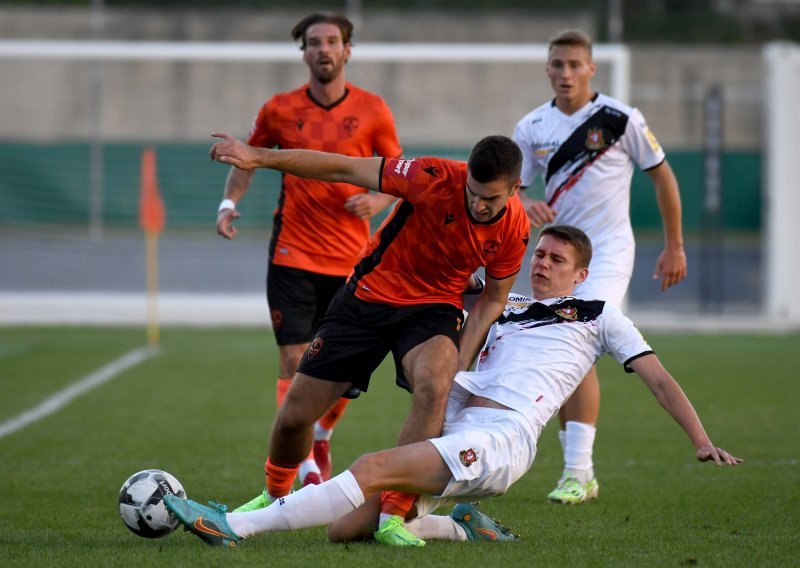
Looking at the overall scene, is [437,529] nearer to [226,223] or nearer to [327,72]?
[226,223]

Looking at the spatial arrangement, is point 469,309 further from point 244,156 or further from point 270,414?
point 270,414

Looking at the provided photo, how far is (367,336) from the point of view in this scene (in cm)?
541

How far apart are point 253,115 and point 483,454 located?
18.6m

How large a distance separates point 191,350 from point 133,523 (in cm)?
864

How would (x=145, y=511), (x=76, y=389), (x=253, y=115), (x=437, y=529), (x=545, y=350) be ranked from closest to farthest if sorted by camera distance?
(x=145, y=511), (x=437, y=529), (x=545, y=350), (x=76, y=389), (x=253, y=115)

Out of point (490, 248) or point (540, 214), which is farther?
point (540, 214)

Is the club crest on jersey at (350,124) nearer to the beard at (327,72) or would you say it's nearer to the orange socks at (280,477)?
the beard at (327,72)

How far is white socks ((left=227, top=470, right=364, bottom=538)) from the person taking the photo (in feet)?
15.6

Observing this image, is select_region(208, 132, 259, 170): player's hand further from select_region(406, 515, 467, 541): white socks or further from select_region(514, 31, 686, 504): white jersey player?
select_region(514, 31, 686, 504): white jersey player

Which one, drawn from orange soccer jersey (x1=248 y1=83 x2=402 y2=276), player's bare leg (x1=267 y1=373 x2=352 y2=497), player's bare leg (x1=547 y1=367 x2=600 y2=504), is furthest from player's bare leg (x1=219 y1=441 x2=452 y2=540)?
orange soccer jersey (x1=248 y1=83 x2=402 y2=276)

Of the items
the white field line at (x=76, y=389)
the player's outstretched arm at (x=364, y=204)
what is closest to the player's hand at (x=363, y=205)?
the player's outstretched arm at (x=364, y=204)

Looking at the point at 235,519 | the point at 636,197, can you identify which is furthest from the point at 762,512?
the point at 636,197

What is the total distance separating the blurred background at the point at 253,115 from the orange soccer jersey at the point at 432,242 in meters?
9.34

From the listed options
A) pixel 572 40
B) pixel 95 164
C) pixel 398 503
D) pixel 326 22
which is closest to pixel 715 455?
pixel 398 503
